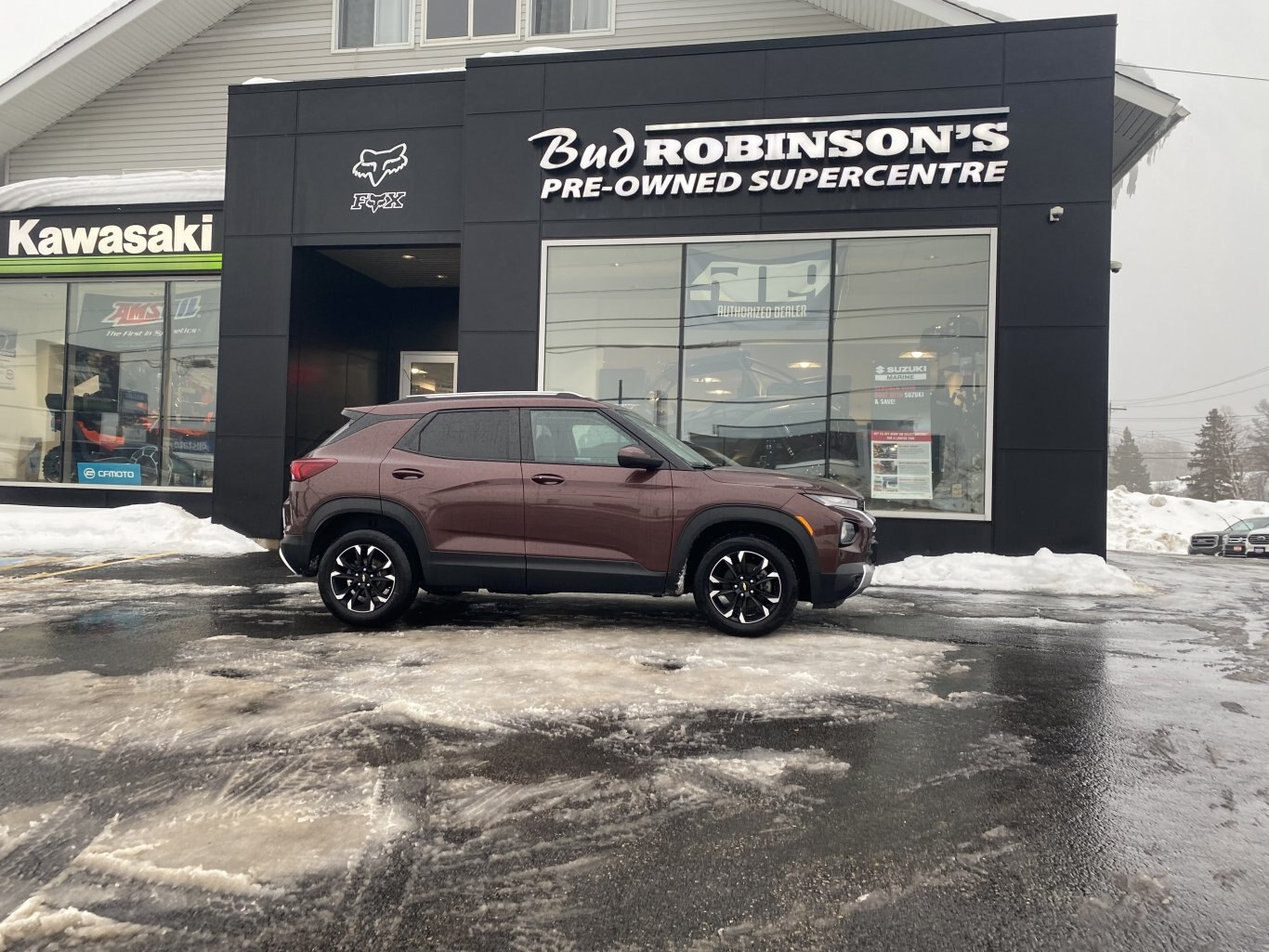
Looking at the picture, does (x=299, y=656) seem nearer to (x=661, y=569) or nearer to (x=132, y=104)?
(x=661, y=569)

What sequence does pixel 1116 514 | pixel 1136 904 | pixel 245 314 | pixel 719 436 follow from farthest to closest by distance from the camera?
pixel 1116 514 → pixel 245 314 → pixel 719 436 → pixel 1136 904

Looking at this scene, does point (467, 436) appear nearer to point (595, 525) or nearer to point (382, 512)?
point (382, 512)

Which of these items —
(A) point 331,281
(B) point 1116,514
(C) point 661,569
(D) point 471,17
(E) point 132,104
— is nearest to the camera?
(C) point 661,569

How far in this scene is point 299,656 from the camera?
5.26m

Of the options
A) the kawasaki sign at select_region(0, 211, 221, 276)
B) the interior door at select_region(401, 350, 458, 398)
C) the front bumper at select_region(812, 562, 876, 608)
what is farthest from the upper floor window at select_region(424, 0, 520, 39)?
the front bumper at select_region(812, 562, 876, 608)

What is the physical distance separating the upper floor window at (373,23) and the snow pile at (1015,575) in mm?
13827

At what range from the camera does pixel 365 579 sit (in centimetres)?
623

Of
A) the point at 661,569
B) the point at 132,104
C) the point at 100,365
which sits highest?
the point at 132,104

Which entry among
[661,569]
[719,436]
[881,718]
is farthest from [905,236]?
[881,718]

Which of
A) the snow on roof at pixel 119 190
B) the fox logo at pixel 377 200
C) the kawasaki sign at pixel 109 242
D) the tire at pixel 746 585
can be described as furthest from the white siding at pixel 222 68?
the tire at pixel 746 585

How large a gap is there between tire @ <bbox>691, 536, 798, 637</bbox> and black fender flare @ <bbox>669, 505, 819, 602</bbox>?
0.13m

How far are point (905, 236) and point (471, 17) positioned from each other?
10.0m

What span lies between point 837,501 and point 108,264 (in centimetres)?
1312

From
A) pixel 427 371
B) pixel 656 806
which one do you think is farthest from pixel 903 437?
pixel 427 371
